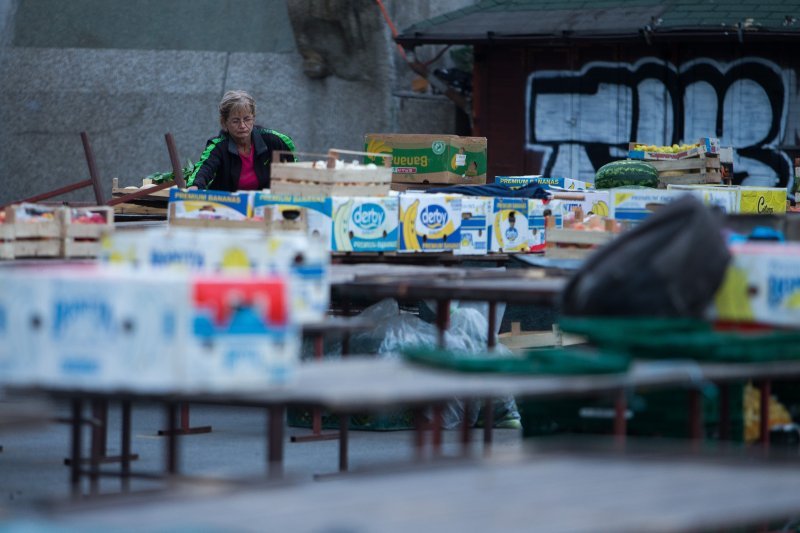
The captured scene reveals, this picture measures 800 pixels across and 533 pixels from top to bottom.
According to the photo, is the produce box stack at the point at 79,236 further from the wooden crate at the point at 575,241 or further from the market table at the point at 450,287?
the wooden crate at the point at 575,241

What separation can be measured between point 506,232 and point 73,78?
11.4 m

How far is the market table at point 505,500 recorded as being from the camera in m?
3.72

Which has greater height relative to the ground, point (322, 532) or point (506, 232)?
point (506, 232)

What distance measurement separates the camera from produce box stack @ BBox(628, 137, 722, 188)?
14.2 meters

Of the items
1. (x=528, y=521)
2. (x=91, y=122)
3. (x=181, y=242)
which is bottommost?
(x=528, y=521)

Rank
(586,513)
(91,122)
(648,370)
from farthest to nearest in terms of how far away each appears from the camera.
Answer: (91,122)
(648,370)
(586,513)

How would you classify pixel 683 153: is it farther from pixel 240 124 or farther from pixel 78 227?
pixel 78 227

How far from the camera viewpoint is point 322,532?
357 cm

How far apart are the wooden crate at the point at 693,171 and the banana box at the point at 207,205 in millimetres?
5495

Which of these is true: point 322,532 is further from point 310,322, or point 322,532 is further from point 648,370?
point 310,322

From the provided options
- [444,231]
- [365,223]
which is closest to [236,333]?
[365,223]

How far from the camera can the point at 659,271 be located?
6016 millimetres

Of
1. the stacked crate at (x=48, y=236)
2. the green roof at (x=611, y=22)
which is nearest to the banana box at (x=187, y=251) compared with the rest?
A: the stacked crate at (x=48, y=236)

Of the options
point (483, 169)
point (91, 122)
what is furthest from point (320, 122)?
point (483, 169)
